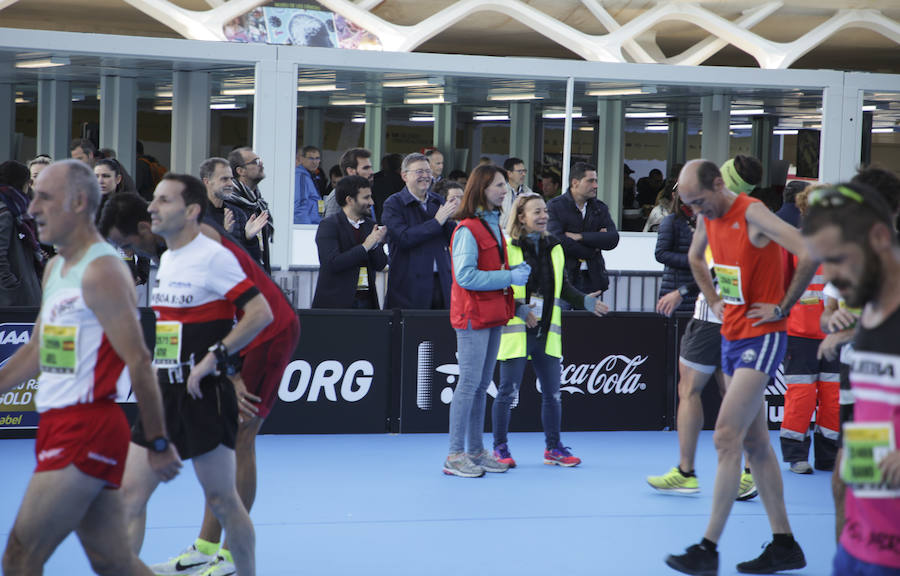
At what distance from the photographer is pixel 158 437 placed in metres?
3.44

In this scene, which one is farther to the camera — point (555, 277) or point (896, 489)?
point (555, 277)

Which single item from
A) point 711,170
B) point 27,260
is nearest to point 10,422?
point 27,260

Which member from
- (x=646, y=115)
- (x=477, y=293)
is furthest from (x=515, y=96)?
(x=477, y=293)

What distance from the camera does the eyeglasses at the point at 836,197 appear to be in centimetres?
279

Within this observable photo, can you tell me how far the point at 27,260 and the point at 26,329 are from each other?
56cm

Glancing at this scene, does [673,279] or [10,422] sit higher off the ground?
[673,279]

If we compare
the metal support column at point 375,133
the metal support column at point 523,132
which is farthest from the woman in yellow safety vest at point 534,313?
the metal support column at point 375,133

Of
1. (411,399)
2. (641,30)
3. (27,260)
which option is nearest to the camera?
(27,260)

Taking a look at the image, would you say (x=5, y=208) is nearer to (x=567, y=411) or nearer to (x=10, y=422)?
(x=10, y=422)

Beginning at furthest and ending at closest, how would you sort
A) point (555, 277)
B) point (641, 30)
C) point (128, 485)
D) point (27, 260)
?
point (641, 30) → point (27, 260) → point (555, 277) → point (128, 485)

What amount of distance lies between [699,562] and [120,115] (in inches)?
480

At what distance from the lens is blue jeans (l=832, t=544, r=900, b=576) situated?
9.21 feet

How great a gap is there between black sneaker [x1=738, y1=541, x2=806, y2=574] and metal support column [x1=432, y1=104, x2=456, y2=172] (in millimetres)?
12689

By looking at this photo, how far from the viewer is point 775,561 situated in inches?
203
